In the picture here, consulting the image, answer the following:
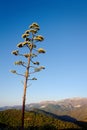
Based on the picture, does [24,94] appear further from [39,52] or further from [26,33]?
[26,33]

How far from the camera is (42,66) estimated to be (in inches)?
1462

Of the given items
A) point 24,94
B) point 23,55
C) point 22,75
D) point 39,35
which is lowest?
point 24,94

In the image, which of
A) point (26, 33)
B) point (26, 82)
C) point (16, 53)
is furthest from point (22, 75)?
point (26, 33)

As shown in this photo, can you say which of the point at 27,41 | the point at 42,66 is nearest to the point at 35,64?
the point at 42,66

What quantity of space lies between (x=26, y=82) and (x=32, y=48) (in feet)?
16.9

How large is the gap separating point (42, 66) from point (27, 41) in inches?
160

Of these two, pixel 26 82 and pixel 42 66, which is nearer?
pixel 26 82

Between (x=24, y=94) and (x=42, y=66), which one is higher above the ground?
(x=42, y=66)

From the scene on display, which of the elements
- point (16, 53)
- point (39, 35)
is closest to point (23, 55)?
point (16, 53)

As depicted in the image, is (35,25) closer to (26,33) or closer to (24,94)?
(26,33)

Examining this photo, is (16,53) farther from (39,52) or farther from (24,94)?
(24,94)

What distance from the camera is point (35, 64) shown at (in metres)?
37.3

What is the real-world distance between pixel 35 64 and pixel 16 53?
3102 mm

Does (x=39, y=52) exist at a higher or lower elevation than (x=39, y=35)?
lower
